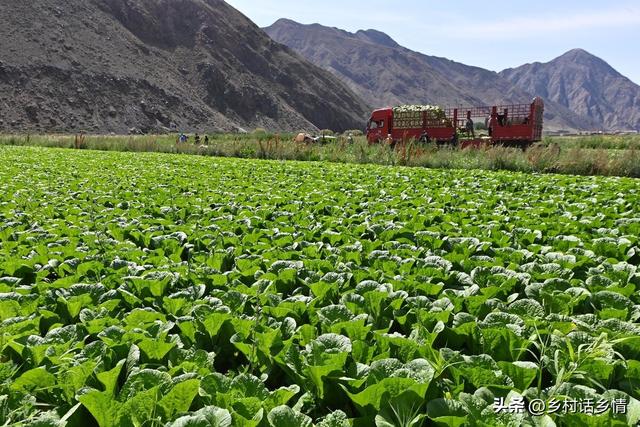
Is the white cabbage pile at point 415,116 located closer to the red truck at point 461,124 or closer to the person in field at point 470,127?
the red truck at point 461,124

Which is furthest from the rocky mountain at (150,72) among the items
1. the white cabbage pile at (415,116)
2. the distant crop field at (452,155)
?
the white cabbage pile at (415,116)

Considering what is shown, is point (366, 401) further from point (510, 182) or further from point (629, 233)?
point (510, 182)

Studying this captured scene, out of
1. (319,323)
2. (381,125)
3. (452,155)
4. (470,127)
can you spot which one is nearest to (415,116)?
(381,125)

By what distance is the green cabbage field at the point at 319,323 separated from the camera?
1.76 metres

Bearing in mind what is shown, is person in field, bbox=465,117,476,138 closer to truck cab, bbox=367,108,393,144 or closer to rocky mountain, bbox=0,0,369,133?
truck cab, bbox=367,108,393,144

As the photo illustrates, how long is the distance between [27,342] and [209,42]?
89.9 m

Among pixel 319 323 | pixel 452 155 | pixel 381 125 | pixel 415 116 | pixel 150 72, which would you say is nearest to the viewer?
pixel 319 323

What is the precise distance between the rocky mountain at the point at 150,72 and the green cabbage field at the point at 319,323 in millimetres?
57623

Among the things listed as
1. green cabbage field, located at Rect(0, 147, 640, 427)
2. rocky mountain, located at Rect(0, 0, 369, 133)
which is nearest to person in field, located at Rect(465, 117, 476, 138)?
green cabbage field, located at Rect(0, 147, 640, 427)

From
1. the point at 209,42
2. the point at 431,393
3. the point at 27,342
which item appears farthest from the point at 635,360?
the point at 209,42

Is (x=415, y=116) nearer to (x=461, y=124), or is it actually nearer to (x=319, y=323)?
(x=461, y=124)

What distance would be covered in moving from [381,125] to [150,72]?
5168 cm

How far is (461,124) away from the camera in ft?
87.5

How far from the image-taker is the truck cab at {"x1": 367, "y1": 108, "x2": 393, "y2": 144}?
27.8 metres
